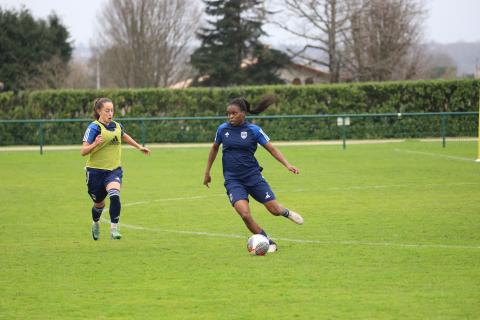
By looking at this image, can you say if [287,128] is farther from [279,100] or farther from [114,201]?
[114,201]

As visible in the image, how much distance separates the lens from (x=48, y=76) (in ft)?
208

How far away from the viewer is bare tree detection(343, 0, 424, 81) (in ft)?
185

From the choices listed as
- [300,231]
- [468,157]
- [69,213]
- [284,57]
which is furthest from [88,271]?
[284,57]

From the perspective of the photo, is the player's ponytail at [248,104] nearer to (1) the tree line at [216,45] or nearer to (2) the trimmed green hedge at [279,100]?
(2) the trimmed green hedge at [279,100]

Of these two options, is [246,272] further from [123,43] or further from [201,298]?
[123,43]

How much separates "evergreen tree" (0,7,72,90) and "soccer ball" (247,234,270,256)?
54022mm

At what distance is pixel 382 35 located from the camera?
57094 mm

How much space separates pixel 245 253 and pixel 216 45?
5348 cm

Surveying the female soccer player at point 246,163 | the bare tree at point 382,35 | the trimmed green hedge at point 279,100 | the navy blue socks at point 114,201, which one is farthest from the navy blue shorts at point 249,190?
the bare tree at point 382,35

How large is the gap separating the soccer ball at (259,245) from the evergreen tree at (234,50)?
51.8 meters

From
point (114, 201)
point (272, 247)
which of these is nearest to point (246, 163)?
point (272, 247)

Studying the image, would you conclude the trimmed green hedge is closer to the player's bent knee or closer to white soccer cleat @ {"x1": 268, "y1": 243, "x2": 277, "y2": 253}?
the player's bent knee

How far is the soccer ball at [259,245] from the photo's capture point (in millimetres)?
11117

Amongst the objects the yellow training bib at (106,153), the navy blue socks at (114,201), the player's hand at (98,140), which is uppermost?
the player's hand at (98,140)
